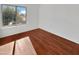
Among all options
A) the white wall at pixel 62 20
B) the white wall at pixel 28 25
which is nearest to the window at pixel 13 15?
the white wall at pixel 28 25

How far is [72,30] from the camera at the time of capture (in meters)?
3.16

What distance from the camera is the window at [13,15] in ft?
11.7

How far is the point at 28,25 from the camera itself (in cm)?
479

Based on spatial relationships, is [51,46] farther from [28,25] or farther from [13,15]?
Result: [28,25]

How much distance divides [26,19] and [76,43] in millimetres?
2649

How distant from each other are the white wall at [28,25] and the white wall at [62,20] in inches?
17.3

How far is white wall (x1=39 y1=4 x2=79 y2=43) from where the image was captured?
304cm

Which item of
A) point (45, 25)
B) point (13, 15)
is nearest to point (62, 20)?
point (45, 25)

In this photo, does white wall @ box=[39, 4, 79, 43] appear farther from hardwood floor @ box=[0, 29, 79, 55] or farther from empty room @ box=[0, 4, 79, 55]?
hardwood floor @ box=[0, 29, 79, 55]

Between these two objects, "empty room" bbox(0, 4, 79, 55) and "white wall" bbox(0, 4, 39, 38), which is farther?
"white wall" bbox(0, 4, 39, 38)

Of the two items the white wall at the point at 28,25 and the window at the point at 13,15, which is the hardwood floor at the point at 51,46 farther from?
the window at the point at 13,15

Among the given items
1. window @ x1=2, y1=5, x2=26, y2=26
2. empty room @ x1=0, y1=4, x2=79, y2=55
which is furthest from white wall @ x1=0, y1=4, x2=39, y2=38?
window @ x1=2, y1=5, x2=26, y2=26
